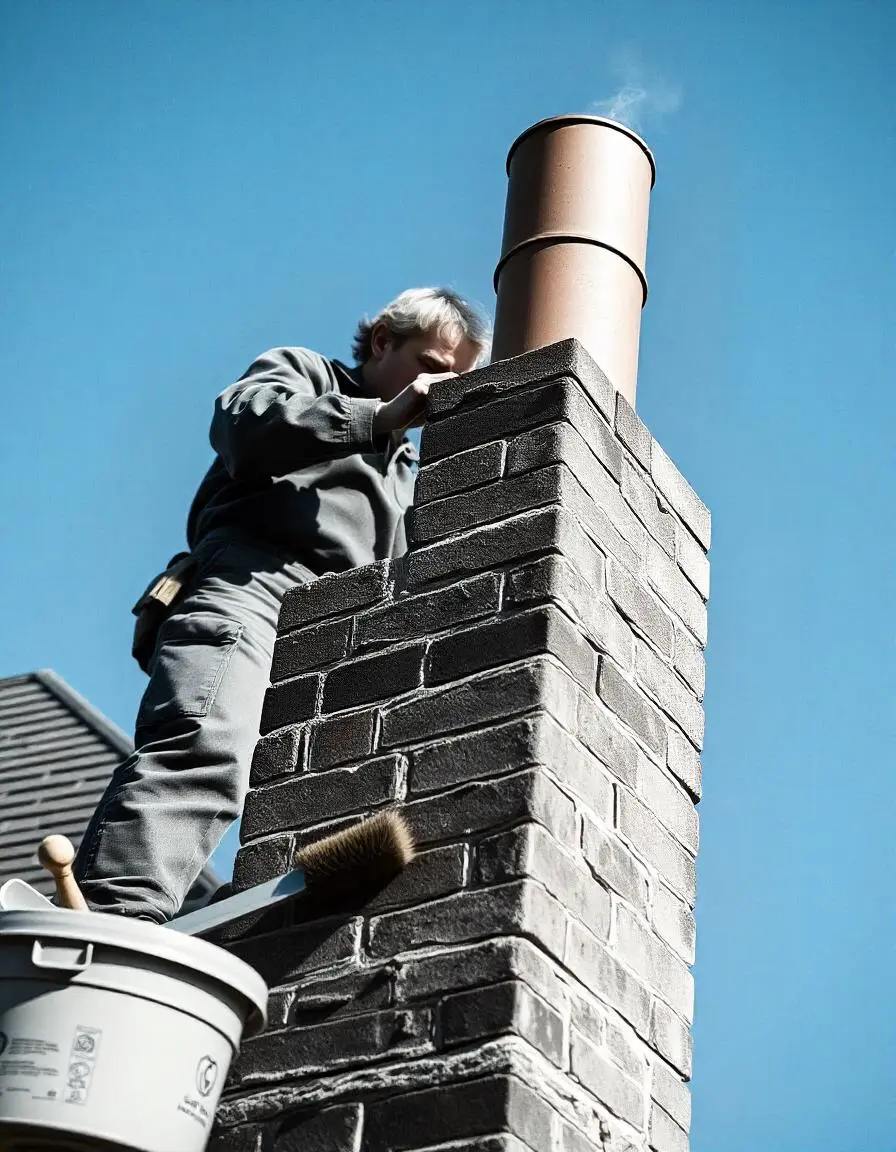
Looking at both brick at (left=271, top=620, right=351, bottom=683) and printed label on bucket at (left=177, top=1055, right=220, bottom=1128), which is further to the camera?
brick at (left=271, top=620, right=351, bottom=683)

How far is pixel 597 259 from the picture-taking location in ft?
12.3

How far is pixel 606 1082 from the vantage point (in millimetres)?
2713

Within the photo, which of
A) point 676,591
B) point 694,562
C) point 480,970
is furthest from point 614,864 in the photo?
point 694,562

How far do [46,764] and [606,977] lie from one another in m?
5.35

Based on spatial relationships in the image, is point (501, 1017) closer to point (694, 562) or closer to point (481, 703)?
point (481, 703)

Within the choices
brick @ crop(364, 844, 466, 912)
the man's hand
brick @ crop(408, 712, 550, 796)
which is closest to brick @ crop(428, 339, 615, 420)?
the man's hand

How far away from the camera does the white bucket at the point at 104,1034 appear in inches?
90.9

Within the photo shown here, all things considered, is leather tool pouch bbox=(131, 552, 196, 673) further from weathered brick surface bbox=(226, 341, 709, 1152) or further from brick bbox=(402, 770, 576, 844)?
brick bbox=(402, 770, 576, 844)

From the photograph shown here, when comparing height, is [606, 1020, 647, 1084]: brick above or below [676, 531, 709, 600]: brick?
below

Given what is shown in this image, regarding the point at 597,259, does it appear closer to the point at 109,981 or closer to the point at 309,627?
the point at 309,627

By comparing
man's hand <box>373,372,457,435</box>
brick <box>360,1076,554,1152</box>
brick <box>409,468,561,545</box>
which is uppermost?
man's hand <box>373,372,457,435</box>

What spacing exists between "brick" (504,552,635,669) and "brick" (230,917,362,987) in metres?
0.61

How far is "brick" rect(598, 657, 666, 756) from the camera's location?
3.06 metres

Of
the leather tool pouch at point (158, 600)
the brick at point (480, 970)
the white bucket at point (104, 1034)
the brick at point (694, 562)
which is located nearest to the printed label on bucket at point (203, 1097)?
the white bucket at point (104, 1034)
